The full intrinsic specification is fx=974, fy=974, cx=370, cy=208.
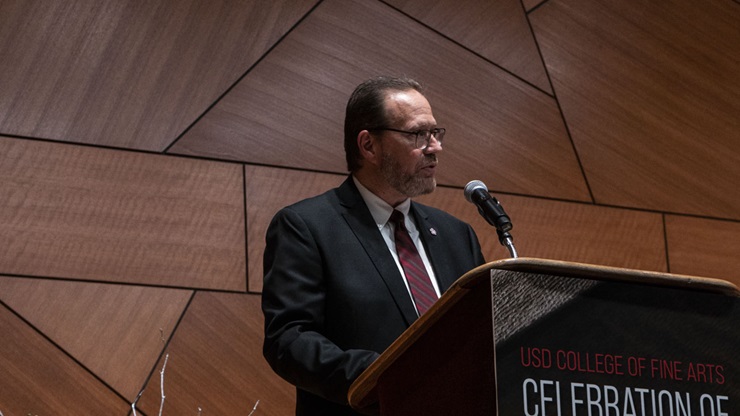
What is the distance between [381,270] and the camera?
5.03ft

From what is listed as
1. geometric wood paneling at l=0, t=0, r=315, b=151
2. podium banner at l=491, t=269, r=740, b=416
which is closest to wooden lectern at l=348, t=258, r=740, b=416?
podium banner at l=491, t=269, r=740, b=416

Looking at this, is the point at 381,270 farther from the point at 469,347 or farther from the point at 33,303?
the point at 33,303

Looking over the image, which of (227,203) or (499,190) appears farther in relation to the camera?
(499,190)

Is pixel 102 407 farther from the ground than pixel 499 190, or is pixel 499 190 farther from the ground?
pixel 499 190

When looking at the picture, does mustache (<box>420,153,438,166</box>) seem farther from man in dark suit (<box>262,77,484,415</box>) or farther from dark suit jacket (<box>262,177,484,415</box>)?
dark suit jacket (<box>262,177,484,415</box>)

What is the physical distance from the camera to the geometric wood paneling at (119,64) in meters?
2.15

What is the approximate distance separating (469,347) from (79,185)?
1394 mm

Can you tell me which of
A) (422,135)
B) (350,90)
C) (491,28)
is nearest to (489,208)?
(422,135)

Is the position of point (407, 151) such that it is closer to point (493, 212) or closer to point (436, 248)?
point (436, 248)

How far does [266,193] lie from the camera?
2.28 metres

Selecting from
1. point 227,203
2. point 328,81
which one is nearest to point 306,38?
point 328,81

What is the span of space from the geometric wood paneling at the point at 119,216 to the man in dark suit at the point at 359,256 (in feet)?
1.87

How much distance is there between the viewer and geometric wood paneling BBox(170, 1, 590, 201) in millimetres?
2316

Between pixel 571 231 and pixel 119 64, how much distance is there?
47.6 inches
